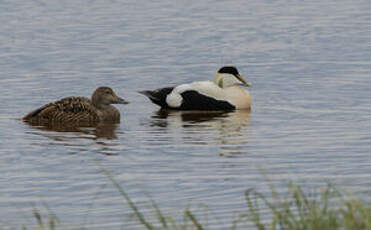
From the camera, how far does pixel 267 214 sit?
833cm

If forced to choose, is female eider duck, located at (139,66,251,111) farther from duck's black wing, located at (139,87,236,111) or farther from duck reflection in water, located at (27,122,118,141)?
duck reflection in water, located at (27,122,118,141)

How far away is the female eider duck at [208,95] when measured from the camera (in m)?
16.0

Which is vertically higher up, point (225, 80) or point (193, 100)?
point (225, 80)

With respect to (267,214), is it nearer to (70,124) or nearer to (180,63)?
(70,124)

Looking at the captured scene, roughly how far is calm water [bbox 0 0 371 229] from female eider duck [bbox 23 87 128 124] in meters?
0.39

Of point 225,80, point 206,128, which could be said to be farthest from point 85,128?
point 225,80

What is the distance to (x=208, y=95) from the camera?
16125 millimetres

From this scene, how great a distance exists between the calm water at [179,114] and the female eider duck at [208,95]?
9.3 inches

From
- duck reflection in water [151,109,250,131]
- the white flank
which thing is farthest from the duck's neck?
duck reflection in water [151,109,250,131]

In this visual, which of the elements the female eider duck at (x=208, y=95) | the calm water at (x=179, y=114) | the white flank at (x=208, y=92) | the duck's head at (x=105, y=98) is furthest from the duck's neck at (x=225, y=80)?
the duck's head at (x=105, y=98)

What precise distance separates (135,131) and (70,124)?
1.40 m

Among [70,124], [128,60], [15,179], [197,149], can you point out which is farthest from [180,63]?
[15,179]

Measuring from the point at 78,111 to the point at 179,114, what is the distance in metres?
1.73

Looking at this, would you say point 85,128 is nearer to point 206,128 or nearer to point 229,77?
point 206,128
